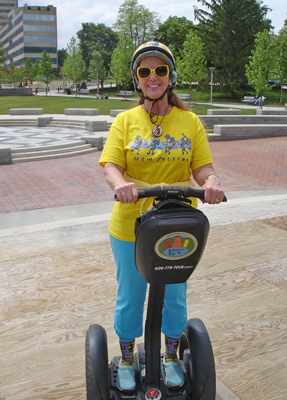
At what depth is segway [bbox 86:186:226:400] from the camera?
1.54m

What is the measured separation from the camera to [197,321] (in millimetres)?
2191

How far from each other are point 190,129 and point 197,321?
1.09 meters

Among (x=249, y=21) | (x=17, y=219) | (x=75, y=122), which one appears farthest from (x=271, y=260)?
(x=249, y=21)

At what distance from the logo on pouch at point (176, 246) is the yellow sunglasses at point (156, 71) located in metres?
0.82

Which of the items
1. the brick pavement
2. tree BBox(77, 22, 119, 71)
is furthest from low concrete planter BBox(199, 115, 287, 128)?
tree BBox(77, 22, 119, 71)

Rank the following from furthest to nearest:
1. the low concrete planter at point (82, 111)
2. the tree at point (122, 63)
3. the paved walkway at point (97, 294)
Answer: the tree at point (122, 63), the low concrete planter at point (82, 111), the paved walkway at point (97, 294)

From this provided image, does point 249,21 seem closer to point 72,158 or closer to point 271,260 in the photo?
point 72,158

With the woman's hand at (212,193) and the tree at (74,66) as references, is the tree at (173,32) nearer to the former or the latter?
the tree at (74,66)

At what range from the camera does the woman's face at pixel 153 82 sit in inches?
73.2

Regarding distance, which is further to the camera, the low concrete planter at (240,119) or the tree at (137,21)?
the tree at (137,21)

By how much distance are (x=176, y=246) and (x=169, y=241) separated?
4cm

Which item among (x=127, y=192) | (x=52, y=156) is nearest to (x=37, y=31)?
(x=52, y=156)

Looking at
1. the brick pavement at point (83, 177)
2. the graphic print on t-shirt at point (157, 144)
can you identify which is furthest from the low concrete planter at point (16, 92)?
the graphic print on t-shirt at point (157, 144)

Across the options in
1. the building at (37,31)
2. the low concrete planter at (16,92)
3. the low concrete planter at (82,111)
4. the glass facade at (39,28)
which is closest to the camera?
the low concrete planter at (82,111)
